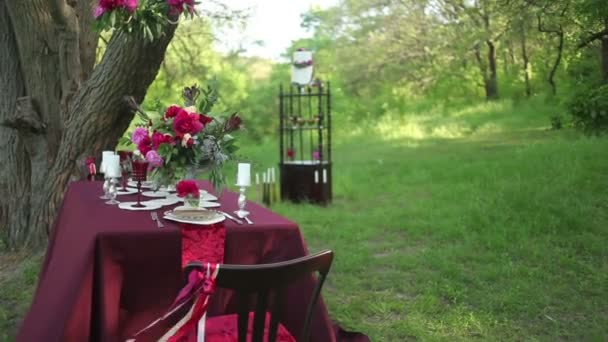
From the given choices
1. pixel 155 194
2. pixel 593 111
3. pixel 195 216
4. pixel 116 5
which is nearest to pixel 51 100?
pixel 116 5

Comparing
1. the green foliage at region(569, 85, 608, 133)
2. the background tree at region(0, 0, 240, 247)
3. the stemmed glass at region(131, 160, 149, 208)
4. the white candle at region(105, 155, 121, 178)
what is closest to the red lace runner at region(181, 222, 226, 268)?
the stemmed glass at region(131, 160, 149, 208)

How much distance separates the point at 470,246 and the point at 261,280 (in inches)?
155

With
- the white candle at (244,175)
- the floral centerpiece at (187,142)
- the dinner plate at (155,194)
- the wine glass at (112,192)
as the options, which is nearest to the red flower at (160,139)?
the floral centerpiece at (187,142)

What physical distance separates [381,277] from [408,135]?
38.1 feet

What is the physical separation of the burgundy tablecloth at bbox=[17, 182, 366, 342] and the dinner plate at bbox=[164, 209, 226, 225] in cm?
5

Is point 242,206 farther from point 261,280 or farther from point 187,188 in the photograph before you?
point 261,280

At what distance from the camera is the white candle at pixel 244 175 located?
252 centimetres

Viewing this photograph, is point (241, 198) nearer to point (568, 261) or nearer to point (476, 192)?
point (568, 261)

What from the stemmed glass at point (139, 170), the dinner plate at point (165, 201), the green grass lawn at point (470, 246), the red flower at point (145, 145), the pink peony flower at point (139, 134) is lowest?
the green grass lawn at point (470, 246)

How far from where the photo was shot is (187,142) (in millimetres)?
2303

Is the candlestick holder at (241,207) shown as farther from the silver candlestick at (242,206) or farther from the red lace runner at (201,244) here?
the red lace runner at (201,244)

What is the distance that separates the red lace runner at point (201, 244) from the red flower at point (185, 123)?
39cm

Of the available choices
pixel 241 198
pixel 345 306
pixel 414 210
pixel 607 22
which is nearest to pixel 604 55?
pixel 607 22

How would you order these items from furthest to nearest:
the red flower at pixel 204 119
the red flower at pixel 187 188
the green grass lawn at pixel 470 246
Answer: the green grass lawn at pixel 470 246, the red flower at pixel 204 119, the red flower at pixel 187 188
